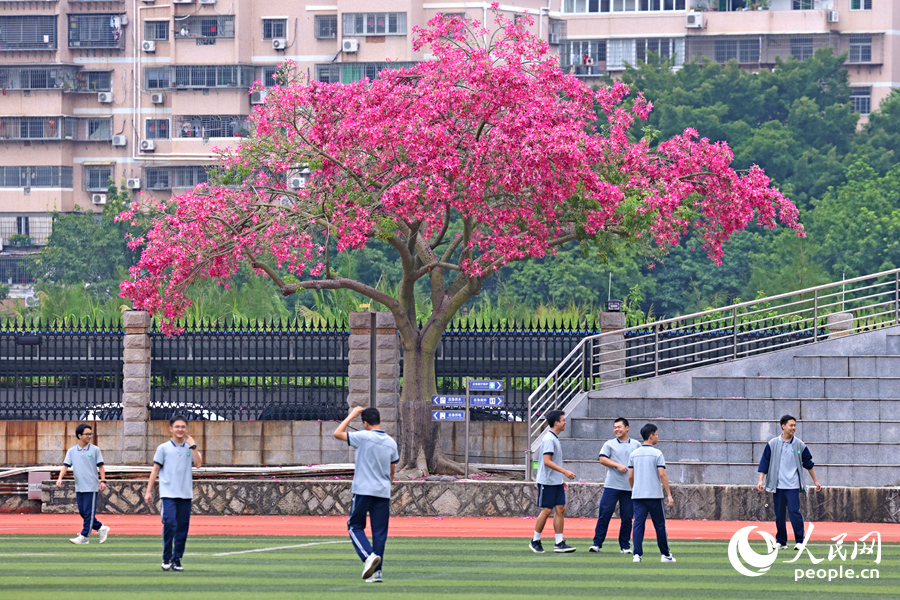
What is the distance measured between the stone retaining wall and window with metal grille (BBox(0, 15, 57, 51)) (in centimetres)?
5900

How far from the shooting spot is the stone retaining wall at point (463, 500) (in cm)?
1919

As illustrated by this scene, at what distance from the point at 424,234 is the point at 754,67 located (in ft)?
185

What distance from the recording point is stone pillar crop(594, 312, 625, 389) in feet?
76.6

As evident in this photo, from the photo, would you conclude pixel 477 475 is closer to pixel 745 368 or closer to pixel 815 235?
pixel 745 368

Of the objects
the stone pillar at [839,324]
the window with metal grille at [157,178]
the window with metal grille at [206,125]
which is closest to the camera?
the stone pillar at [839,324]

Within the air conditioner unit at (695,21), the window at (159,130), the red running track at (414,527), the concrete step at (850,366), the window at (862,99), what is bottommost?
the red running track at (414,527)

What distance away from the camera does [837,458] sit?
20953 millimetres

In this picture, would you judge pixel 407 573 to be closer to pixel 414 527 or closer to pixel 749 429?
pixel 414 527

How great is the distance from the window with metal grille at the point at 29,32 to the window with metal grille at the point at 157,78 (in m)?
5.53

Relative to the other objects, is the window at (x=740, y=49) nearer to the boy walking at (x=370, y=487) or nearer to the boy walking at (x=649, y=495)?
the boy walking at (x=649, y=495)

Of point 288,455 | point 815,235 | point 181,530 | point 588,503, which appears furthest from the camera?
point 815,235

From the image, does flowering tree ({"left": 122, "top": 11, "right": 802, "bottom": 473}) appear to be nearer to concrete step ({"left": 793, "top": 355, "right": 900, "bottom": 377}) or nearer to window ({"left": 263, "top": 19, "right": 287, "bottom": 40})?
concrete step ({"left": 793, "top": 355, "right": 900, "bottom": 377})

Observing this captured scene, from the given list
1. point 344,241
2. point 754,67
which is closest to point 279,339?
point 344,241

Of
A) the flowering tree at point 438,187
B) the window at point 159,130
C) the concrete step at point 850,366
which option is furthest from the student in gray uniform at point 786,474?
the window at point 159,130
